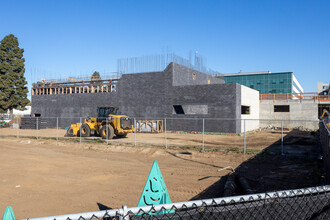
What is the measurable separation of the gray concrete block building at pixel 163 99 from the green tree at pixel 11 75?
6369 millimetres

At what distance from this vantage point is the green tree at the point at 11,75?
4622 centimetres

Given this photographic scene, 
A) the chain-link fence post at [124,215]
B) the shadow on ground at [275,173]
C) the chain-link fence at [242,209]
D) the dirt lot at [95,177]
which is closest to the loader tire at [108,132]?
the dirt lot at [95,177]

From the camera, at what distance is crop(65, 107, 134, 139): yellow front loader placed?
78.8 feet

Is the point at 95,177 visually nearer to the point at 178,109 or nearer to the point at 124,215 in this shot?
the point at 124,215

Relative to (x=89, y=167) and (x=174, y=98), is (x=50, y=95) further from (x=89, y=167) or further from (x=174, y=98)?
(x=89, y=167)

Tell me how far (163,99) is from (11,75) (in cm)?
3021

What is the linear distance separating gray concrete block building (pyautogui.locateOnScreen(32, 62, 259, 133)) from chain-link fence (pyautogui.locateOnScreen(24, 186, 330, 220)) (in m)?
22.7

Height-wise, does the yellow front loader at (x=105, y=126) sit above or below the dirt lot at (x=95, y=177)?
above

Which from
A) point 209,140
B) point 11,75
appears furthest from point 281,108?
point 11,75

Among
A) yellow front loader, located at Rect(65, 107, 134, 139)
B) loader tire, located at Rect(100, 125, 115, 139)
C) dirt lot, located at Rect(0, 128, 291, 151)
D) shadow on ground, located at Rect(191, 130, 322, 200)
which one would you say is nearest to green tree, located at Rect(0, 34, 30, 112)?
dirt lot, located at Rect(0, 128, 291, 151)

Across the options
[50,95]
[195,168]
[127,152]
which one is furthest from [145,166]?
[50,95]

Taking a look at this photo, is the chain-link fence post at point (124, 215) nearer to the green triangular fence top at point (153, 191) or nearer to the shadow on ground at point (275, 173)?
the green triangular fence top at point (153, 191)

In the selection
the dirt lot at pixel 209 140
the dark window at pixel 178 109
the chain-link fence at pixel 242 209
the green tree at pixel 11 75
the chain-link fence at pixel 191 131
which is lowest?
the dirt lot at pixel 209 140

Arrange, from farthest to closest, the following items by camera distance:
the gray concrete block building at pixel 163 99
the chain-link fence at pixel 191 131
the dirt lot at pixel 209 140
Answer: the gray concrete block building at pixel 163 99 → the chain-link fence at pixel 191 131 → the dirt lot at pixel 209 140
